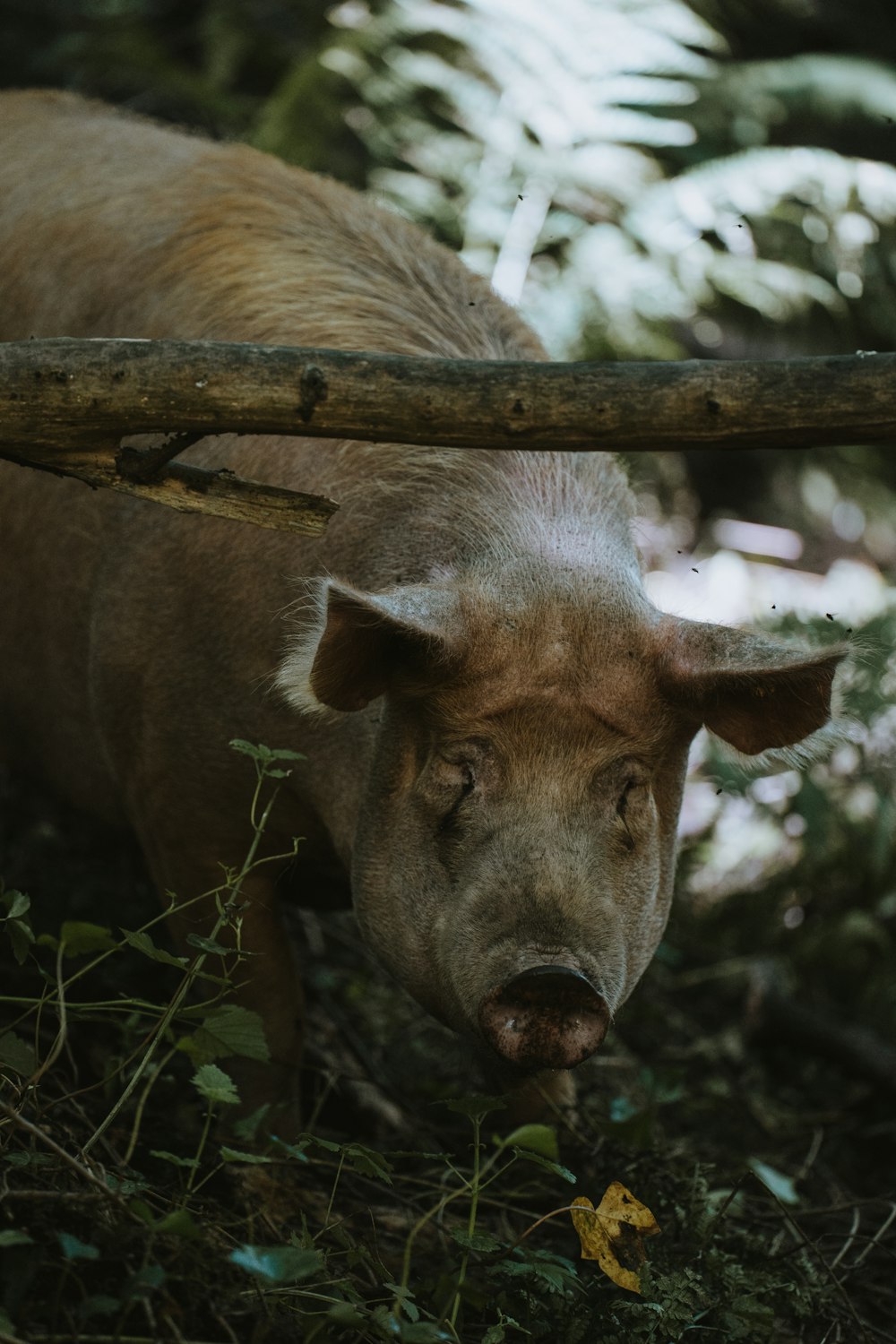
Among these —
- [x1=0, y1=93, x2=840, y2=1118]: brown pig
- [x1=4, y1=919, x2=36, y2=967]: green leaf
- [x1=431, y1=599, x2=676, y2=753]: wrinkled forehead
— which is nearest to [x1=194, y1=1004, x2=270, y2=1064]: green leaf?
[x1=4, y1=919, x2=36, y2=967]: green leaf

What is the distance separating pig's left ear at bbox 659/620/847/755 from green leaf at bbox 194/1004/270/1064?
1361 millimetres

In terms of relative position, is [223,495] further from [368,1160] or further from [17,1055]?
[368,1160]

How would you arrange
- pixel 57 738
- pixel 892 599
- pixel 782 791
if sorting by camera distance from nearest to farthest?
pixel 57 738 < pixel 782 791 < pixel 892 599

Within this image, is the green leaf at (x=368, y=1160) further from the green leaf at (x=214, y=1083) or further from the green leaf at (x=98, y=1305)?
the green leaf at (x=98, y=1305)

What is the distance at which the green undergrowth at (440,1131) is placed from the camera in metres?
2.52

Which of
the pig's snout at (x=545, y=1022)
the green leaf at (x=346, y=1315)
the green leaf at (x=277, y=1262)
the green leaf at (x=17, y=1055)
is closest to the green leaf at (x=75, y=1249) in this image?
the green leaf at (x=277, y=1262)

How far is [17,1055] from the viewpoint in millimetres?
2807

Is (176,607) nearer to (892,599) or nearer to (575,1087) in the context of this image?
(575,1087)

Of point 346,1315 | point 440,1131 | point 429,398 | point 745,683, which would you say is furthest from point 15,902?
point 440,1131

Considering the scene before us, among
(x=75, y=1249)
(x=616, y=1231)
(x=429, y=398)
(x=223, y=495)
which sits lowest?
(x=616, y=1231)

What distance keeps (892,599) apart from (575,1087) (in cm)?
412

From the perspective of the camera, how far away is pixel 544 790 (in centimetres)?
340

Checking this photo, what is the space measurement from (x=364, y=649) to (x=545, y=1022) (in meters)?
0.97

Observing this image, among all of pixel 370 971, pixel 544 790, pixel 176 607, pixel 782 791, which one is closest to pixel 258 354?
pixel 544 790
